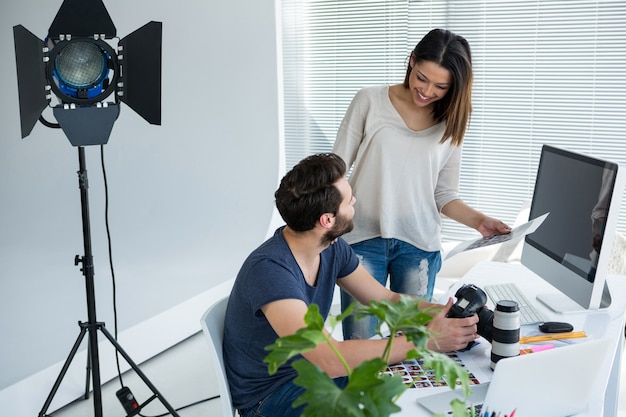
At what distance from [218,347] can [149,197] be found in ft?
6.52

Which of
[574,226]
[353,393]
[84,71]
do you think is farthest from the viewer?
[84,71]

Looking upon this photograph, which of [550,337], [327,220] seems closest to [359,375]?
[327,220]

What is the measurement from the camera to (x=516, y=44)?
4.36 metres

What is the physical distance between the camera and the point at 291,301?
5.44ft

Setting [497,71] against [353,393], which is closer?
[353,393]

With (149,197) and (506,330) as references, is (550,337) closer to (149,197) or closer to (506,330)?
(506,330)

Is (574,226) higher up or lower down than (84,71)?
lower down

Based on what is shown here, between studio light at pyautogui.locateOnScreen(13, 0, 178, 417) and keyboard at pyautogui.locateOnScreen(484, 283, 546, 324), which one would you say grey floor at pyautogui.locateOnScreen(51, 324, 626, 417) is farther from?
keyboard at pyautogui.locateOnScreen(484, 283, 546, 324)

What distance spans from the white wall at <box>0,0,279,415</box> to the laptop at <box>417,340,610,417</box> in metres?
1.97

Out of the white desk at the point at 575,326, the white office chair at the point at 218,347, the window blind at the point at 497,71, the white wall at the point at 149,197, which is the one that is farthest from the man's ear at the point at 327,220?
the window blind at the point at 497,71

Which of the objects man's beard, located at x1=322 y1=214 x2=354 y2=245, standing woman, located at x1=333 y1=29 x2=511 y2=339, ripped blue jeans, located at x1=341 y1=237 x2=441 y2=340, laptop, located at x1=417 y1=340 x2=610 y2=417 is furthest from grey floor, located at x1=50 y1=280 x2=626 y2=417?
laptop, located at x1=417 y1=340 x2=610 y2=417

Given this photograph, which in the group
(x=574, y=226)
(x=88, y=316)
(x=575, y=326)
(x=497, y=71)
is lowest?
(x=88, y=316)

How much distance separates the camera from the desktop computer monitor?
6.36ft

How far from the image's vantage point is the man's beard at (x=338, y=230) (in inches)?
72.8
